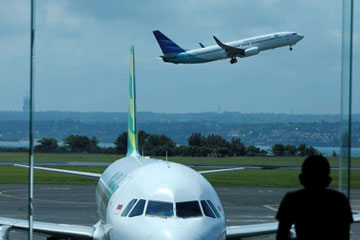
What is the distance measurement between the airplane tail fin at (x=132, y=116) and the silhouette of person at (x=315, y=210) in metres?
17.7

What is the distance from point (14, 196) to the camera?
40.3 m

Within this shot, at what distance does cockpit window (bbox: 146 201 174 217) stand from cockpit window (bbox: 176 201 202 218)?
0.13 m

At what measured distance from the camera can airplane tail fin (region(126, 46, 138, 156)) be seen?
84.7 feet

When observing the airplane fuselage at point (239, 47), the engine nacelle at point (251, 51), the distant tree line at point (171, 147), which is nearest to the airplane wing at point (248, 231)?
the distant tree line at point (171, 147)

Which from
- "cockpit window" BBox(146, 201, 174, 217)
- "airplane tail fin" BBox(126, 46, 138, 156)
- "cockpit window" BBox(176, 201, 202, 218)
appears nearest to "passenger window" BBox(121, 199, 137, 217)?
"cockpit window" BBox(146, 201, 174, 217)

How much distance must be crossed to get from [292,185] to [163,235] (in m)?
40.3

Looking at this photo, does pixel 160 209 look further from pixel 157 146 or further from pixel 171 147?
pixel 171 147

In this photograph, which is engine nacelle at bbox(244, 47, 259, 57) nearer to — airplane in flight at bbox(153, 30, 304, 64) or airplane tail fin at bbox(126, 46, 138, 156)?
airplane in flight at bbox(153, 30, 304, 64)

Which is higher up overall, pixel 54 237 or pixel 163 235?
pixel 163 235

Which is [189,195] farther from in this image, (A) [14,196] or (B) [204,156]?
(B) [204,156]

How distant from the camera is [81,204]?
118 ft

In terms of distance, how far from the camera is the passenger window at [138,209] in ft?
42.7

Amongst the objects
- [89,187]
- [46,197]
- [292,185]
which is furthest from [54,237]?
[292,185]

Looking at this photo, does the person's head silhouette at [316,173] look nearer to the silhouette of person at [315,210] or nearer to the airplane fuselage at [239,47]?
the silhouette of person at [315,210]
